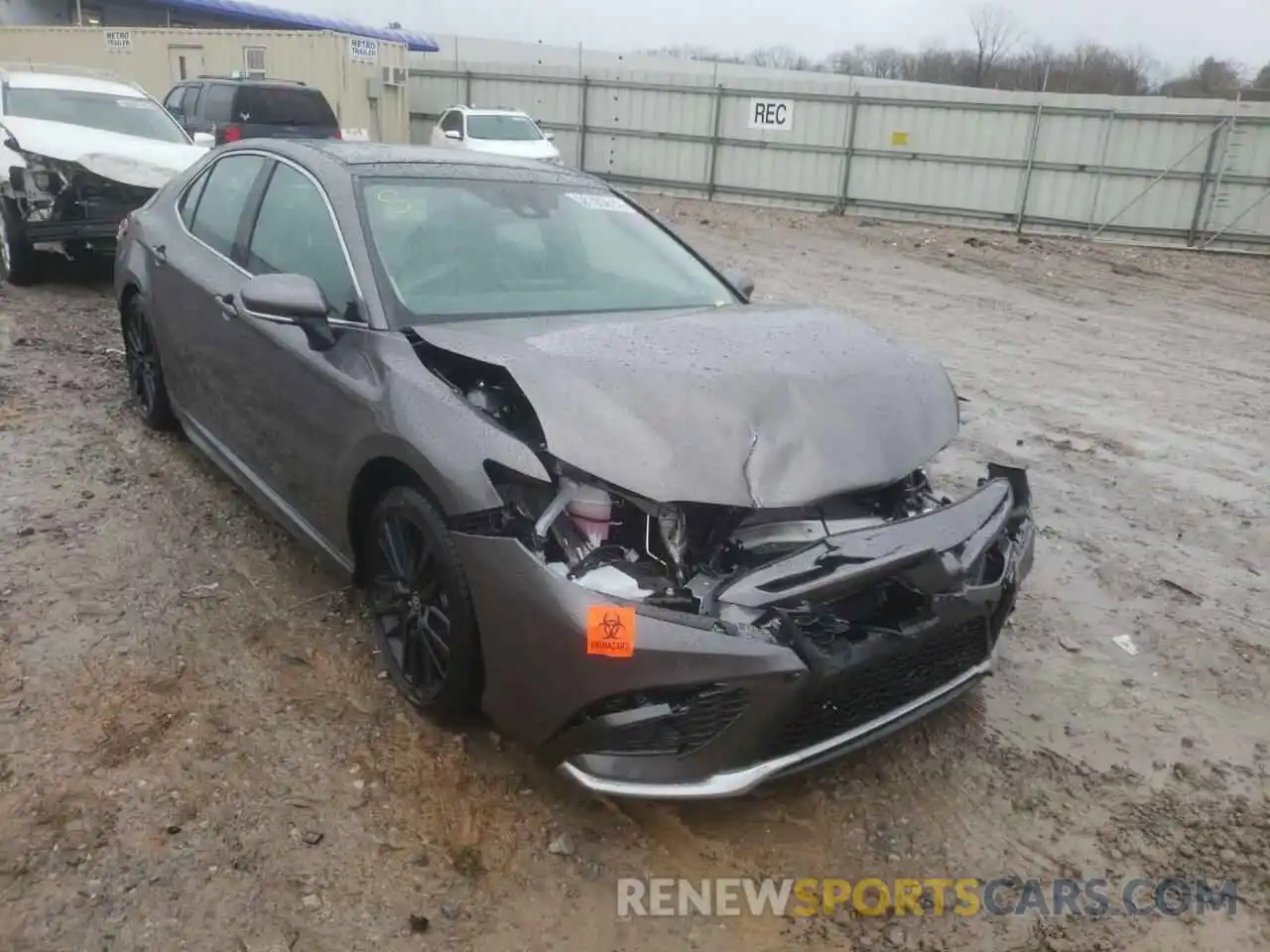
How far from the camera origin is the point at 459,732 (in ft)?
9.80

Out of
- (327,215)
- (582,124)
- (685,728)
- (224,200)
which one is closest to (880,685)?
(685,728)

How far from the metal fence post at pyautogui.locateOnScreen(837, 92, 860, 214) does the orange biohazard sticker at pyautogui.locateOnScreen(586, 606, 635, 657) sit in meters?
17.0

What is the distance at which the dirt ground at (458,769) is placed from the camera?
2.38 metres

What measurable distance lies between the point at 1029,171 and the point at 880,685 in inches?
624

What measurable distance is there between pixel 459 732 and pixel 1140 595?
2.80 m

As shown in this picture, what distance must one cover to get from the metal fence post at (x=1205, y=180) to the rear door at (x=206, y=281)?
15.1m

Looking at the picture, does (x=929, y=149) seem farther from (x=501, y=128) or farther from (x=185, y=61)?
(x=185, y=61)

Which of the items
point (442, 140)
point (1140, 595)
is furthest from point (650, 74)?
point (1140, 595)

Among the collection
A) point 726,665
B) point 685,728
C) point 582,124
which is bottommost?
point 685,728

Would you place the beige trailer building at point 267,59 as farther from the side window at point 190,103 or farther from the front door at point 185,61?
the side window at point 190,103

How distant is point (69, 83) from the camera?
944 centimetres

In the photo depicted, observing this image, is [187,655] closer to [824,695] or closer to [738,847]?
[738,847]

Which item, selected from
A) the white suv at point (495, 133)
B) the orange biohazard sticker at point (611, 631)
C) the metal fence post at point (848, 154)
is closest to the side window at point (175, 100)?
the white suv at point (495, 133)

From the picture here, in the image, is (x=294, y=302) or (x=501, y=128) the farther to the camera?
(x=501, y=128)
